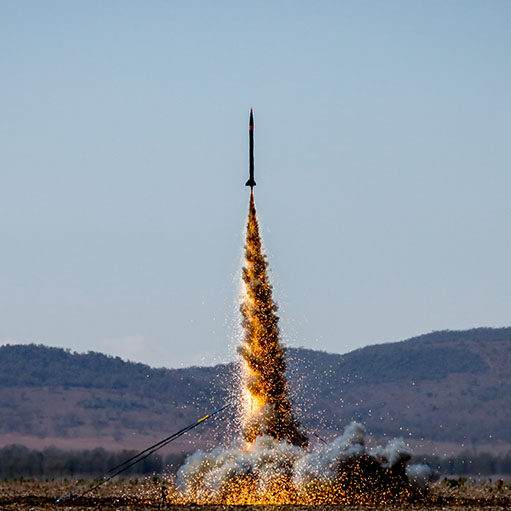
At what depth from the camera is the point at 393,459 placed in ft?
256

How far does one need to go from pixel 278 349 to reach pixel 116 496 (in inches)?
555

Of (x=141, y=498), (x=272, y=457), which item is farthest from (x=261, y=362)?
(x=141, y=498)

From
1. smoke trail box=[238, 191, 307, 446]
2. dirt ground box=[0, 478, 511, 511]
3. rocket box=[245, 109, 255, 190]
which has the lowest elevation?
dirt ground box=[0, 478, 511, 511]

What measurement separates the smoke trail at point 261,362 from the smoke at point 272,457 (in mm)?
59

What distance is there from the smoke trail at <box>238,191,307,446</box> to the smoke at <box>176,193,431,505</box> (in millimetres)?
59

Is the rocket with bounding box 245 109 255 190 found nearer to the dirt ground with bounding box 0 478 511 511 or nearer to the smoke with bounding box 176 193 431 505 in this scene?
the smoke with bounding box 176 193 431 505

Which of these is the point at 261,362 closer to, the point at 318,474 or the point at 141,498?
the point at 318,474

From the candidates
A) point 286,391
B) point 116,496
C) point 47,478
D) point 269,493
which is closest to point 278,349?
point 286,391

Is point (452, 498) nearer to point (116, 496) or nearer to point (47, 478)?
point (116, 496)

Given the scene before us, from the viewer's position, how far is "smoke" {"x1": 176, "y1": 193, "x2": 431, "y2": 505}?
7719 centimetres

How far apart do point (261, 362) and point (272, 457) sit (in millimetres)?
6401

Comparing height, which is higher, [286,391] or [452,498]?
[286,391]

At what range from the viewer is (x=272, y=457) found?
77750mm

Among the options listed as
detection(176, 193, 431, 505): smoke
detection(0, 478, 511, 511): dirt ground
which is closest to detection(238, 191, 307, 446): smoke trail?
Answer: detection(176, 193, 431, 505): smoke
